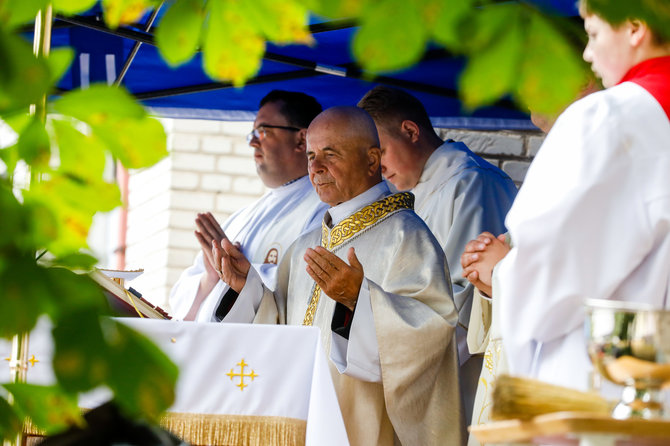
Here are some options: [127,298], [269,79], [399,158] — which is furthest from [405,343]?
[269,79]

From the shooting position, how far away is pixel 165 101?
5.57 meters

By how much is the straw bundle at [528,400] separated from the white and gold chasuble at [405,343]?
219cm

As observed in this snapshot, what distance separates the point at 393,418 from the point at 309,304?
0.63 metres

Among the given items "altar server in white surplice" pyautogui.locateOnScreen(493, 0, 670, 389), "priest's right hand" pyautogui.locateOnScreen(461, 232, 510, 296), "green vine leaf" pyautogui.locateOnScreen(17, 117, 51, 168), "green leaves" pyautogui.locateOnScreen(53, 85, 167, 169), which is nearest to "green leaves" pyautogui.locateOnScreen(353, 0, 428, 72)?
"green leaves" pyautogui.locateOnScreen(53, 85, 167, 169)

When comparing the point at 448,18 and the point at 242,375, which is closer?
the point at 448,18

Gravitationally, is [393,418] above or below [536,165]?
below

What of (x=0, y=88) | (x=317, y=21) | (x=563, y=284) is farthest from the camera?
(x=317, y=21)

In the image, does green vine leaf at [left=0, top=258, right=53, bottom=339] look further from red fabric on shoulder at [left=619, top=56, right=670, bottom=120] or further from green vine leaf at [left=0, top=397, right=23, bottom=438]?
red fabric on shoulder at [left=619, top=56, right=670, bottom=120]

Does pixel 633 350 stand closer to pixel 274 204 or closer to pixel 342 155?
pixel 342 155

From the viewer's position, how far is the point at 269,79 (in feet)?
17.1

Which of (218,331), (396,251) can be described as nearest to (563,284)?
(218,331)

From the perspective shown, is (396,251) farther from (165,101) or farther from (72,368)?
(72,368)

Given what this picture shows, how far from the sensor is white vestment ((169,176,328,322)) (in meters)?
4.72

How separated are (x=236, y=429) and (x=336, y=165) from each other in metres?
1.32
